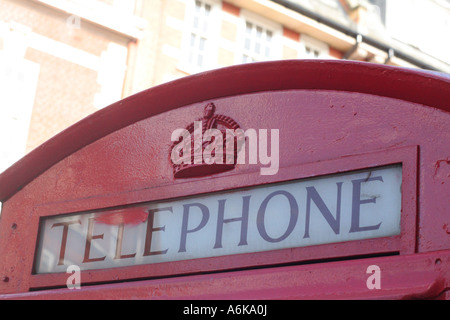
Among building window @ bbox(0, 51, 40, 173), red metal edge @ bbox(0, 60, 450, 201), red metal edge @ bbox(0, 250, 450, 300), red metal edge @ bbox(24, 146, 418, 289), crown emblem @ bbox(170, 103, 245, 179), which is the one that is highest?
building window @ bbox(0, 51, 40, 173)

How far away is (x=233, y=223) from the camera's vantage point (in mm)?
2365

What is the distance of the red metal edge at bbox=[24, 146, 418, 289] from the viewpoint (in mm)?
2043

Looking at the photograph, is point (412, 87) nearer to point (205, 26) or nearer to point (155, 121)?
point (155, 121)

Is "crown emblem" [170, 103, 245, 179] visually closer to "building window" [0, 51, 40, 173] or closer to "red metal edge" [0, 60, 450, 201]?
"red metal edge" [0, 60, 450, 201]

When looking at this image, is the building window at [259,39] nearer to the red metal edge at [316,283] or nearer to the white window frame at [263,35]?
the white window frame at [263,35]

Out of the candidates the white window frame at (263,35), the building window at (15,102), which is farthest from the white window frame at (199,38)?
the building window at (15,102)

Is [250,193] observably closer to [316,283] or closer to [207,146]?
[207,146]

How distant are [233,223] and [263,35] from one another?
1006 centimetres

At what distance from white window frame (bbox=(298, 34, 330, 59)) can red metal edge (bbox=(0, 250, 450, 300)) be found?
10294mm

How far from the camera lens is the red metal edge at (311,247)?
2043mm

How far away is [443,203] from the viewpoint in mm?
1991

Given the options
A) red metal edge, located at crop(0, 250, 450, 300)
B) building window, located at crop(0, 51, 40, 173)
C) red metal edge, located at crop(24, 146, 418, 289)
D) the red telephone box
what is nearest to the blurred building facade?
building window, located at crop(0, 51, 40, 173)

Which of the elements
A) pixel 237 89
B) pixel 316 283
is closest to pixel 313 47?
pixel 237 89

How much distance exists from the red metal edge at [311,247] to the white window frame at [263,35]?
30.4 ft
